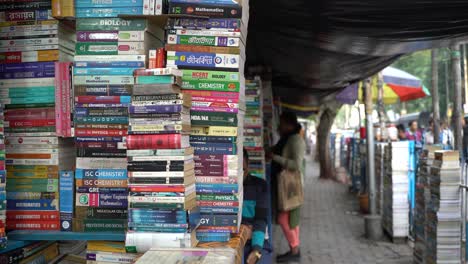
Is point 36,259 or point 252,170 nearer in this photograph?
point 36,259

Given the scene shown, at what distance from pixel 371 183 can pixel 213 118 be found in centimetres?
630

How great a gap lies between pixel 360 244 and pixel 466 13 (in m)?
4.79

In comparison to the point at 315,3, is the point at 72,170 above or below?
below

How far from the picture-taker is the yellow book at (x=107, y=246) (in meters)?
2.94

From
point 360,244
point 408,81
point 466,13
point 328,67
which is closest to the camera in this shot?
point 466,13

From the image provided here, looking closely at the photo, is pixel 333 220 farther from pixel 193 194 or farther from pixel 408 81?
pixel 193 194

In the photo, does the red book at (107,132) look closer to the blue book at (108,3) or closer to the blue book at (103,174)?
the blue book at (103,174)

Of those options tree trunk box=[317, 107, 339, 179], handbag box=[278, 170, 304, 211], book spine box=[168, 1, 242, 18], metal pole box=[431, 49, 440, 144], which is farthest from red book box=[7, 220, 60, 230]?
tree trunk box=[317, 107, 339, 179]

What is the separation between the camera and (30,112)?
306 cm

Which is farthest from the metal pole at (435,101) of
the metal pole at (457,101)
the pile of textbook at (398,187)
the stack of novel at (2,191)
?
the stack of novel at (2,191)

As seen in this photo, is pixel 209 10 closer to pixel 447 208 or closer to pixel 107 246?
pixel 107 246

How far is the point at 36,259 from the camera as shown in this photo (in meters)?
3.20

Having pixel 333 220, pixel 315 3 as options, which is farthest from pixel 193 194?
pixel 333 220

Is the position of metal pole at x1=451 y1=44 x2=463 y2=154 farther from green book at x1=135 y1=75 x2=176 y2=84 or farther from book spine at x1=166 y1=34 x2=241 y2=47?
green book at x1=135 y1=75 x2=176 y2=84
